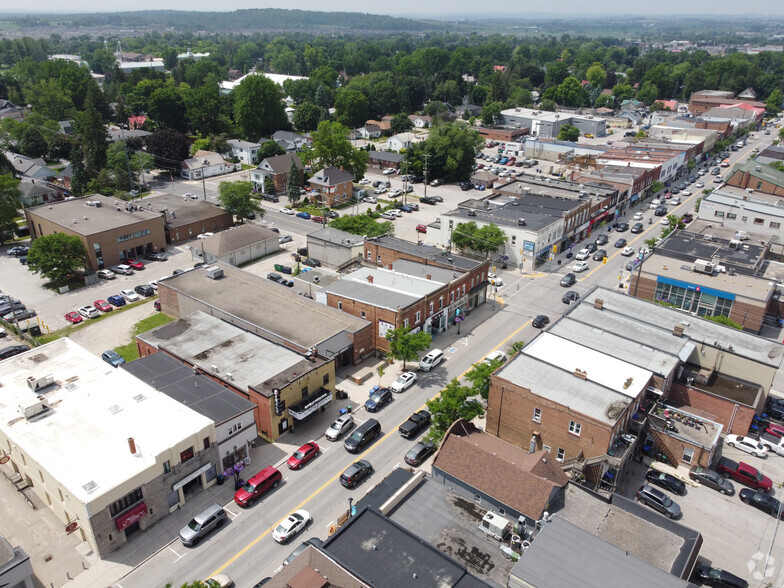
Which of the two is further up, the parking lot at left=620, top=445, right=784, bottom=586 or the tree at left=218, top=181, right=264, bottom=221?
the tree at left=218, top=181, right=264, bottom=221

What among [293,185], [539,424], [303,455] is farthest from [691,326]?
[293,185]

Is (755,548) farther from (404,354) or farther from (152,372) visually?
(152,372)

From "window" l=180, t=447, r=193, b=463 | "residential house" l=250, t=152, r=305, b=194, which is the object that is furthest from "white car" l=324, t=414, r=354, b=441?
"residential house" l=250, t=152, r=305, b=194

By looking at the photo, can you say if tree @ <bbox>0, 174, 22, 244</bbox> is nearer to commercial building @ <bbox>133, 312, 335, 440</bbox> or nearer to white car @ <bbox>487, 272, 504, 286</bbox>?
commercial building @ <bbox>133, 312, 335, 440</bbox>

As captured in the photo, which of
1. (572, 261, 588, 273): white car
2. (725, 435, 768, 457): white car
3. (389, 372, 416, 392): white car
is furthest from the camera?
(572, 261, 588, 273): white car

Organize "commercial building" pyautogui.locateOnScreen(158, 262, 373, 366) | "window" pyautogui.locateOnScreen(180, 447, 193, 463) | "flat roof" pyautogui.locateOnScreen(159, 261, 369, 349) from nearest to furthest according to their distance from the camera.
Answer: "window" pyautogui.locateOnScreen(180, 447, 193, 463)
"commercial building" pyautogui.locateOnScreen(158, 262, 373, 366)
"flat roof" pyautogui.locateOnScreen(159, 261, 369, 349)

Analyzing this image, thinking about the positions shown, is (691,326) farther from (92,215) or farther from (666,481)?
(92,215)
